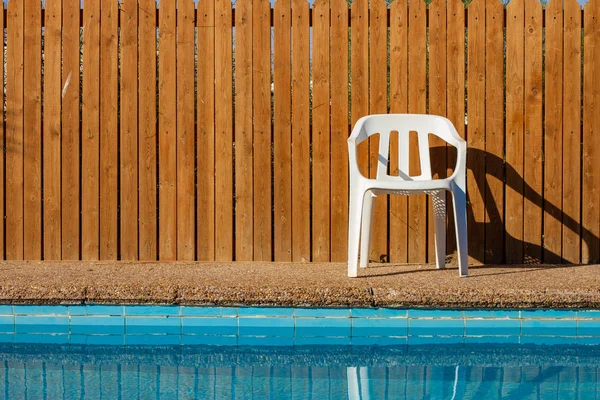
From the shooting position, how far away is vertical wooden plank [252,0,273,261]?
16.3 feet

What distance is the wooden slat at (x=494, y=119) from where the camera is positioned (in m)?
4.93

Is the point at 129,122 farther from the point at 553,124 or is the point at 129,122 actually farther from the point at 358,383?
the point at 358,383

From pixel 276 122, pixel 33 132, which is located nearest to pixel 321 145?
pixel 276 122

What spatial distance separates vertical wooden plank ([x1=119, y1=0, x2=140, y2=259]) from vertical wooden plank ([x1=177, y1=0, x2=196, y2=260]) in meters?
0.20

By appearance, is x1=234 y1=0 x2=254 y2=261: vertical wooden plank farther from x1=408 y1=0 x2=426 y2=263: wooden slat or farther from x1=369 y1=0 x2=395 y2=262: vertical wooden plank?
x1=408 y1=0 x2=426 y2=263: wooden slat

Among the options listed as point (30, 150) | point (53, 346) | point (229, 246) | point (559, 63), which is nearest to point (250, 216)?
point (229, 246)

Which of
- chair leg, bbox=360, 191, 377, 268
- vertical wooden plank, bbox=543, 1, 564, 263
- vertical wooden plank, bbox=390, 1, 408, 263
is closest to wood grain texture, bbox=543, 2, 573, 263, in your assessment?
vertical wooden plank, bbox=543, 1, 564, 263

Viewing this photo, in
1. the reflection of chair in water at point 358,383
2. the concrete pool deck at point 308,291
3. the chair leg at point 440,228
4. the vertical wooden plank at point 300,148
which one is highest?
the vertical wooden plank at point 300,148

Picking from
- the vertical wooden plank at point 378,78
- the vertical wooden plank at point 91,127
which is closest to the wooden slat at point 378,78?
the vertical wooden plank at point 378,78

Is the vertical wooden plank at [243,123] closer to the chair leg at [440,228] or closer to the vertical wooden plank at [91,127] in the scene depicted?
the vertical wooden plank at [91,127]

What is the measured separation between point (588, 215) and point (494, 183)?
575mm

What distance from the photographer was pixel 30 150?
5.07 metres

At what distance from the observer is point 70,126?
199 inches

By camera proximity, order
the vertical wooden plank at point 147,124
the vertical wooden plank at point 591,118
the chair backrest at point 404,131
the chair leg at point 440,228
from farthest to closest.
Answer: the vertical wooden plank at point 147,124, the vertical wooden plank at point 591,118, the chair leg at point 440,228, the chair backrest at point 404,131
